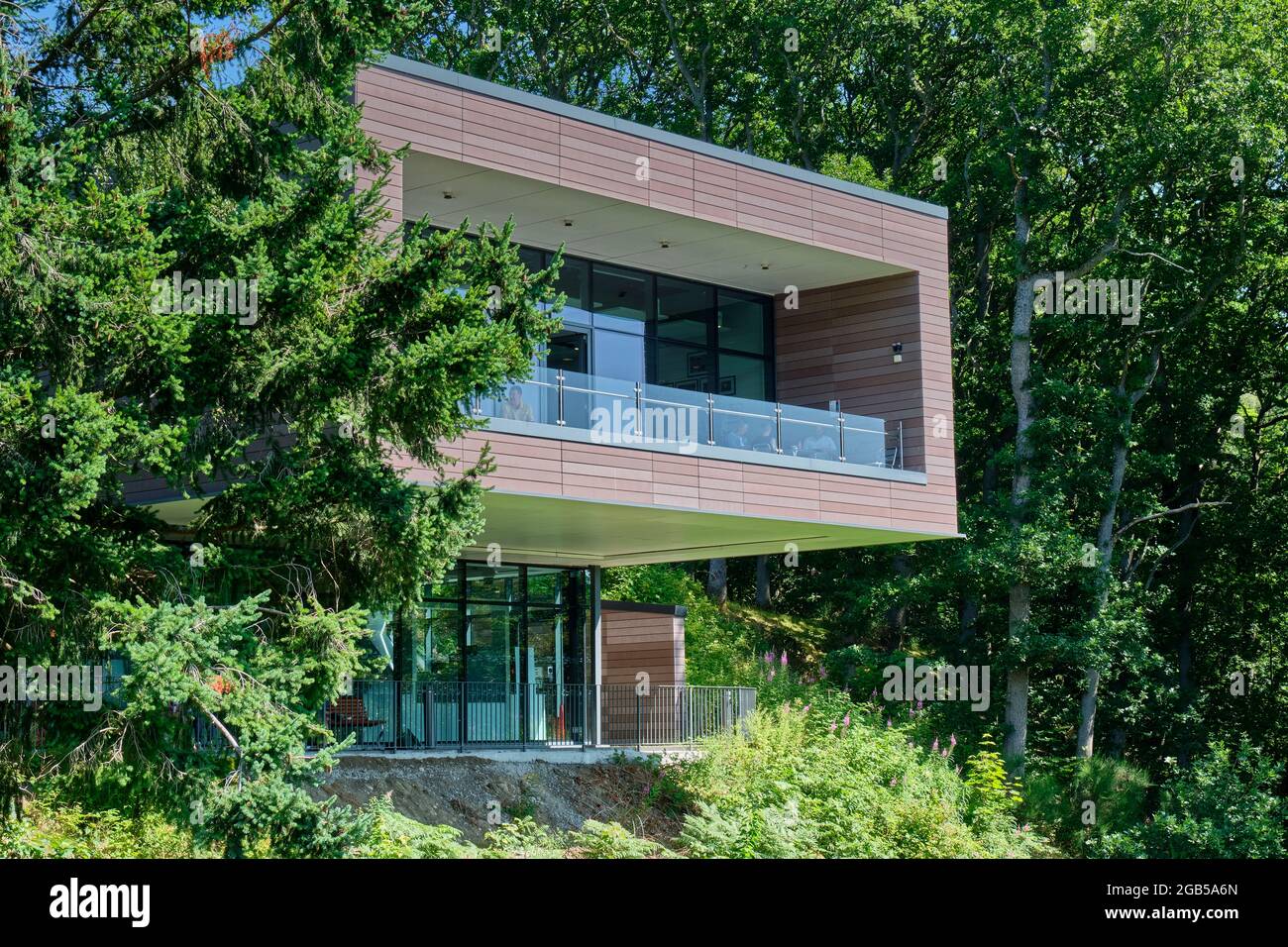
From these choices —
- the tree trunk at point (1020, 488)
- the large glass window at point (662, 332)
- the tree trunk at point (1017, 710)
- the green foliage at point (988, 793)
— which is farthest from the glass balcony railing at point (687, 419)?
the tree trunk at point (1017, 710)

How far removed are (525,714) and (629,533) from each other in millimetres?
3223

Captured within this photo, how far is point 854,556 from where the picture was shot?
126ft

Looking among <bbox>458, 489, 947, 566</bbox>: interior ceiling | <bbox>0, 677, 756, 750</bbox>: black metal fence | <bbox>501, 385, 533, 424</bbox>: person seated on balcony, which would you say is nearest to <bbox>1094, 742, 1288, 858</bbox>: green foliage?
<bbox>458, 489, 947, 566</bbox>: interior ceiling

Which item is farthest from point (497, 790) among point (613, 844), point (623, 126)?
point (623, 126)

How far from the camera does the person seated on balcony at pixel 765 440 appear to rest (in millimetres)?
21062

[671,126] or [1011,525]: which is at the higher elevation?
[671,126]

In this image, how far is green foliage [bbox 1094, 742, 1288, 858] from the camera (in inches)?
959

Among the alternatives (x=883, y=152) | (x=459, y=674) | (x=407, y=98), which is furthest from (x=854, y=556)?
(x=407, y=98)

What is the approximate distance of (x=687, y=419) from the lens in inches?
795

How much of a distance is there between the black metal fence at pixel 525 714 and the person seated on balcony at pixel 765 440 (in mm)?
4741

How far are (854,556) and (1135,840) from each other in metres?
13.8

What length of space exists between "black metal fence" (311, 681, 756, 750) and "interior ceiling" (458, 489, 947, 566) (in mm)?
2215

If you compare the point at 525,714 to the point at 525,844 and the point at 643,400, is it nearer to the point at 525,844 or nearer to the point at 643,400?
the point at 643,400

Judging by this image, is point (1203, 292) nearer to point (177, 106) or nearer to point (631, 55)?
point (631, 55)
